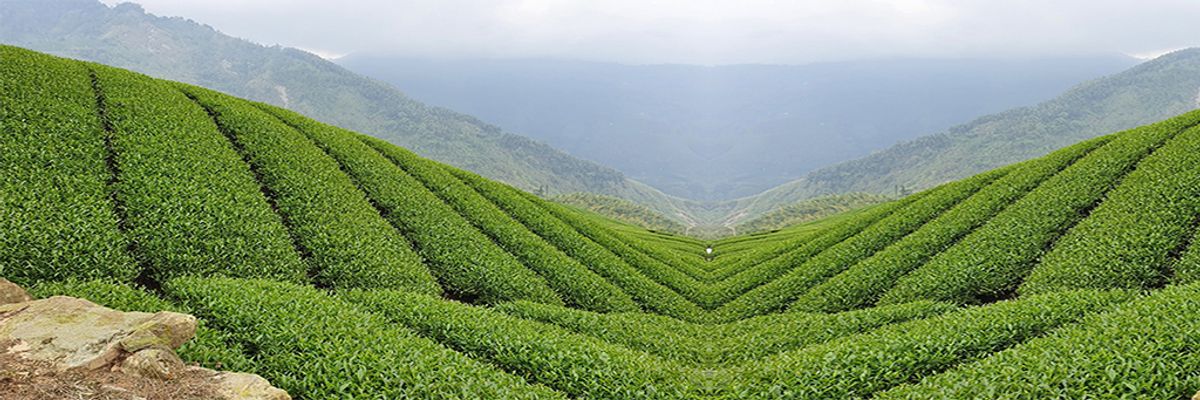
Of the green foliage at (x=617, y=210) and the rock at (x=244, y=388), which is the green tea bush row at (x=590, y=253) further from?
the green foliage at (x=617, y=210)

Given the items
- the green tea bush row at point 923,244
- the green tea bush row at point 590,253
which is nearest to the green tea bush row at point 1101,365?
the green tea bush row at point 923,244

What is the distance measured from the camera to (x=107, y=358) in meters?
10.4

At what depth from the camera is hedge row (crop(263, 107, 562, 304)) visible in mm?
24094

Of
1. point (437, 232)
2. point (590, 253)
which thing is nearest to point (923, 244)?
point (590, 253)

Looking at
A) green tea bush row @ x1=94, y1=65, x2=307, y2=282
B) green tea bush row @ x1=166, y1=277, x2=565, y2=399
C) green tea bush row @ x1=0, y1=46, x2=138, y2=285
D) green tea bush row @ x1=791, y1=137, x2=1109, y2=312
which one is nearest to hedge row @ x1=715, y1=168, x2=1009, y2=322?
green tea bush row @ x1=791, y1=137, x2=1109, y2=312

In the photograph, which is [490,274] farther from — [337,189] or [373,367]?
[373,367]

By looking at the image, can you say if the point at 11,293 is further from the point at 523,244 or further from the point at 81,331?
the point at 523,244

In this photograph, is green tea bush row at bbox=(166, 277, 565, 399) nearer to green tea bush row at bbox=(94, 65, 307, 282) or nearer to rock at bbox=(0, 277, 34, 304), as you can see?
green tea bush row at bbox=(94, 65, 307, 282)

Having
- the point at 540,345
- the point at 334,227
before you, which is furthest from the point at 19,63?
the point at 540,345

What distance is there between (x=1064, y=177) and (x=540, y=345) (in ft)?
90.5

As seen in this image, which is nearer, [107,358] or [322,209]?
[107,358]

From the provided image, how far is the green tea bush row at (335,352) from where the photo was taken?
39.8 ft

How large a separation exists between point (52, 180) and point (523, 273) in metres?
15.8

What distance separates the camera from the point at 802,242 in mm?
41781
